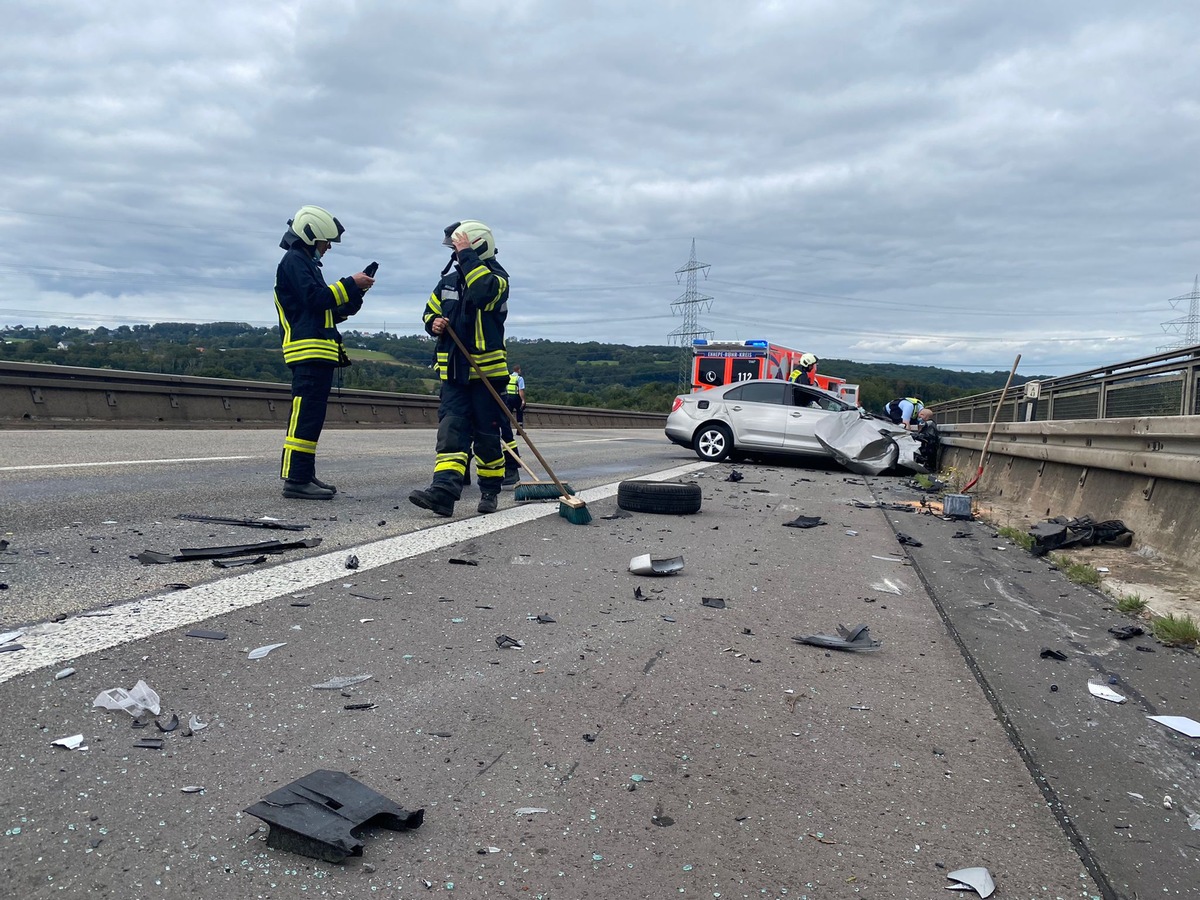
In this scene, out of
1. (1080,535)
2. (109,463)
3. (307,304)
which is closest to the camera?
(1080,535)

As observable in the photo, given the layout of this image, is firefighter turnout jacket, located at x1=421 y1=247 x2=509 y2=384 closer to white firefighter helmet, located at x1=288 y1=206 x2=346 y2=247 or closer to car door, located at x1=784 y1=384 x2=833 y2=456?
white firefighter helmet, located at x1=288 y1=206 x2=346 y2=247

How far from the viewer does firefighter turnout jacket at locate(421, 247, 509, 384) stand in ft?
22.3

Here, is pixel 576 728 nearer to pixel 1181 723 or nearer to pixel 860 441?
pixel 1181 723

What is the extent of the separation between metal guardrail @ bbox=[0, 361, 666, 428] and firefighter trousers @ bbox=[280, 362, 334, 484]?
6261 millimetres

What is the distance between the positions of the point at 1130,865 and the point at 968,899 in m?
0.47

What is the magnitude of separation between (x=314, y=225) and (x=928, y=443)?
40.5 feet

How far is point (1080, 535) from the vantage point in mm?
6516

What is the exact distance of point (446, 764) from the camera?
93.7 inches

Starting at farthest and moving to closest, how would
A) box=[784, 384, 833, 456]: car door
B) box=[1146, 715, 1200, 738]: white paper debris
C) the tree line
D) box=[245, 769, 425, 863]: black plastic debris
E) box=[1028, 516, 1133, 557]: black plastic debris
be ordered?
box=[784, 384, 833, 456]: car door, the tree line, box=[1028, 516, 1133, 557]: black plastic debris, box=[1146, 715, 1200, 738]: white paper debris, box=[245, 769, 425, 863]: black plastic debris

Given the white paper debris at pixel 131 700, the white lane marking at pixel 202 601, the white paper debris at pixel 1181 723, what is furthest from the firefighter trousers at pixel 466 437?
the white paper debris at pixel 1181 723

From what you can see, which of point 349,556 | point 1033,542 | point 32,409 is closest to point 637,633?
point 349,556

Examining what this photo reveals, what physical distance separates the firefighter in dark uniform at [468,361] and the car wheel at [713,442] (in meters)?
8.81

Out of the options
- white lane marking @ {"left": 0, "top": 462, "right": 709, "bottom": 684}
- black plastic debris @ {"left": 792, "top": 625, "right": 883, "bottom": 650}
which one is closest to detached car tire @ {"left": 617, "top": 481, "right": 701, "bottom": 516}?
white lane marking @ {"left": 0, "top": 462, "right": 709, "bottom": 684}

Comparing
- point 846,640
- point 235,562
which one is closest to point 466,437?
point 235,562
